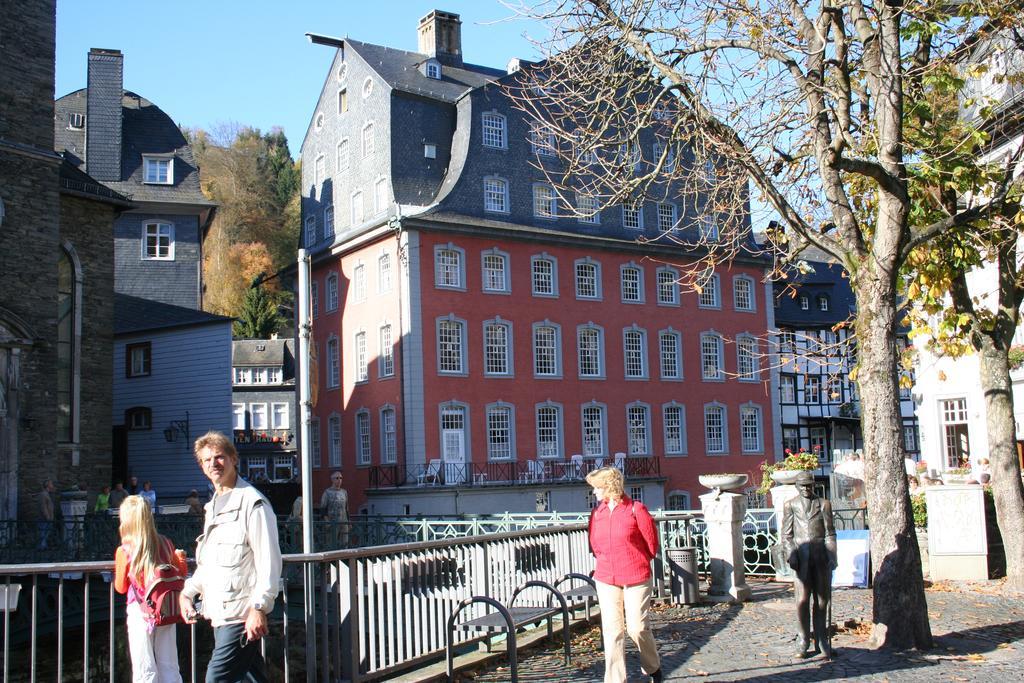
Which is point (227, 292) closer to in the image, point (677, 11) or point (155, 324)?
point (155, 324)

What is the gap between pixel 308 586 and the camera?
7.28 meters

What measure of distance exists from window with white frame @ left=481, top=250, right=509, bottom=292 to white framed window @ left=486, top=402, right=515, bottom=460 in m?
4.35

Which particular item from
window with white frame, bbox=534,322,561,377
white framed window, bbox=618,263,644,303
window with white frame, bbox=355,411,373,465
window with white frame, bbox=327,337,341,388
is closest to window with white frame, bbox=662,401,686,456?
white framed window, bbox=618,263,644,303

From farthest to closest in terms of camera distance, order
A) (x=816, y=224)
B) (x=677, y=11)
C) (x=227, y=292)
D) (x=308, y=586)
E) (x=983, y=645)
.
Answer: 1. (x=227, y=292)
2. (x=816, y=224)
3. (x=677, y=11)
4. (x=983, y=645)
5. (x=308, y=586)

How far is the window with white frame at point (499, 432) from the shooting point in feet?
127

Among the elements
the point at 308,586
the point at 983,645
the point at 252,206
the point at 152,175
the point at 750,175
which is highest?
the point at 252,206

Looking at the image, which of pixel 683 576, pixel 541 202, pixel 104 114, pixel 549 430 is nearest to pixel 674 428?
pixel 549 430

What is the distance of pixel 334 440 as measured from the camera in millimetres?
42875

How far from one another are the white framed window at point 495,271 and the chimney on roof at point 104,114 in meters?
13.8

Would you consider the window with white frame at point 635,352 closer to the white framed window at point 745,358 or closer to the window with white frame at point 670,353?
the window with white frame at point 670,353

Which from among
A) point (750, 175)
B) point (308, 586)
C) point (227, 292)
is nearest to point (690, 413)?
point (750, 175)

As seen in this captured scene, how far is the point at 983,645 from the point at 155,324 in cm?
3189

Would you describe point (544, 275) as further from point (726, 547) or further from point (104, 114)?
point (726, 547)

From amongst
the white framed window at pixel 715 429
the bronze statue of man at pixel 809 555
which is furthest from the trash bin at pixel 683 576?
the white framed window at pixel 715 429
